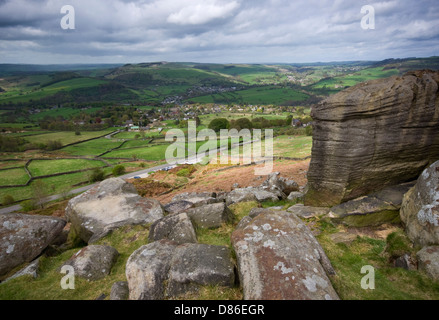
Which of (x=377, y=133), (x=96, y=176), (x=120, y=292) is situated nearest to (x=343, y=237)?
(x=377, y=133)

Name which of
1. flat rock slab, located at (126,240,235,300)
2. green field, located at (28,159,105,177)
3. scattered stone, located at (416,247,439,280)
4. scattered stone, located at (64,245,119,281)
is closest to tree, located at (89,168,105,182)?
green field, located at (28,159,105,177)

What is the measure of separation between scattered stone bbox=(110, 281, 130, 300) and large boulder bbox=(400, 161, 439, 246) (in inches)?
505

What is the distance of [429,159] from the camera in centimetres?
1456

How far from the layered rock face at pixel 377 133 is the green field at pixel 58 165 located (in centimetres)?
7544

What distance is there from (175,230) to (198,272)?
14.4ft

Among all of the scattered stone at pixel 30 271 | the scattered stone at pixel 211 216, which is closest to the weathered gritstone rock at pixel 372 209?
the scattered stone at pixel 211 216

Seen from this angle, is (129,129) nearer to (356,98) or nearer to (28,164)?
(28,164)

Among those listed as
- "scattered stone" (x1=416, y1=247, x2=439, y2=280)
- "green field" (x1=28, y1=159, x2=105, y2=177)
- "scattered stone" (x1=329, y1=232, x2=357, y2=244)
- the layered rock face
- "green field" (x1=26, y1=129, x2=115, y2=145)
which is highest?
the layered rock face

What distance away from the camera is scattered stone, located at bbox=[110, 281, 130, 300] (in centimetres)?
906

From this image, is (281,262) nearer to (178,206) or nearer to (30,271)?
(178,206)

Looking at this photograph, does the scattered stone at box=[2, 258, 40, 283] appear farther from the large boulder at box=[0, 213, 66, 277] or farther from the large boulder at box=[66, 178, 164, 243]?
the large boulder at box=[66, 178, 164, 243]

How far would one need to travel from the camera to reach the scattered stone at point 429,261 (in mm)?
8755
